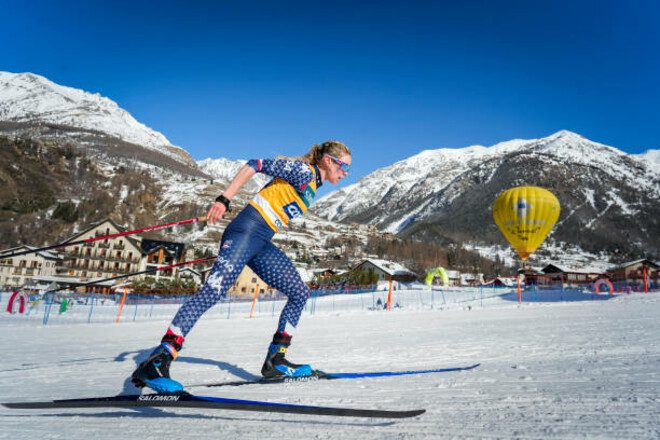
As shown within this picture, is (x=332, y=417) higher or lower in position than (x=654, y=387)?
lower

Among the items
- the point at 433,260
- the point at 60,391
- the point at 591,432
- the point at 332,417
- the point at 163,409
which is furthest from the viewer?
the point at 433,260

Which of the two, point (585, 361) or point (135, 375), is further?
point (585, 361)

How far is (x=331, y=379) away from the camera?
323cm

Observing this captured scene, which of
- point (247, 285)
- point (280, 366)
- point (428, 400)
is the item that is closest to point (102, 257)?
point (247, 285)

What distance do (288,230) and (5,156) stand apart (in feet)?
360

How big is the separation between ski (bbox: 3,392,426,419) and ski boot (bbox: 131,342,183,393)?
9cm

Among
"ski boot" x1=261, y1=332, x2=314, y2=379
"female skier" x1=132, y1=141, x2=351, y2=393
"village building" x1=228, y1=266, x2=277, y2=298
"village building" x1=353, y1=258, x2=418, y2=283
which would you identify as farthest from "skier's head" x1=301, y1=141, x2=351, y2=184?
"village building" x1=353, y1=258, x2=418, y2=283

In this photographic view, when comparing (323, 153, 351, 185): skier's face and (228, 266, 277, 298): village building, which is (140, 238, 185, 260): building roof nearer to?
(228, 266, 277, 298): village building

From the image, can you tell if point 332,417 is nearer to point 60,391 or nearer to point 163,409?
point 163,409

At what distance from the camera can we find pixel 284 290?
11.8 ft

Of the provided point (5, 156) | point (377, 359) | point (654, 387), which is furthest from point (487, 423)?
point (5, 156)

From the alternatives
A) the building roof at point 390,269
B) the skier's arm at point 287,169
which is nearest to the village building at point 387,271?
the building roof at point 390,269

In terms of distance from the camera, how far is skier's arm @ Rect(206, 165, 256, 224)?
2908mm

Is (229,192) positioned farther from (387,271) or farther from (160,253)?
(160,253)
